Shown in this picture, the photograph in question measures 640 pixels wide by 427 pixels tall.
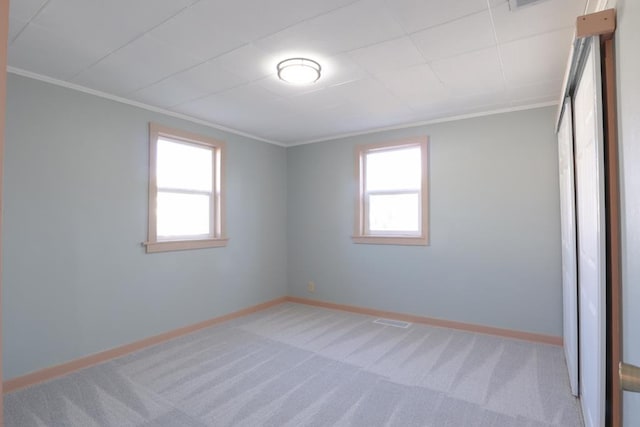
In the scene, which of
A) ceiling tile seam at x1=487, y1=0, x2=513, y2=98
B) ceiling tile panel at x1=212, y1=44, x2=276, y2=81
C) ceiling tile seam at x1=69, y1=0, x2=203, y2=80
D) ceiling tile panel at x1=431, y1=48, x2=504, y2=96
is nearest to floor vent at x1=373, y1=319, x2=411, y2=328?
ceiling tile panel at x1=431, y1=48, x2=504, y2=96

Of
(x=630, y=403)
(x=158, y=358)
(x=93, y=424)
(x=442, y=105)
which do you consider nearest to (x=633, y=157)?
(x=630, y=403)

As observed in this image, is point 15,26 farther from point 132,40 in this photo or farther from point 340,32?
point 340,32

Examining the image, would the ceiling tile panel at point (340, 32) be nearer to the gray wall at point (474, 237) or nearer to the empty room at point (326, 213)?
the empty room at point (326, 213)

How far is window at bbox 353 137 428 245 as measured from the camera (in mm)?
4145

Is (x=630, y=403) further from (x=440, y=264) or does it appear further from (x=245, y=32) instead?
(x=440, y=264)

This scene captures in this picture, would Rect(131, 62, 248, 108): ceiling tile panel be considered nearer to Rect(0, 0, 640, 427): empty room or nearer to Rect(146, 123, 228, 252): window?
Rect(0, 0, 640, 427): empty room

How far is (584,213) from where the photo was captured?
190cm

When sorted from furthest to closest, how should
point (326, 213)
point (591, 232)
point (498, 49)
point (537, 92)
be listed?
point (326, 213) < point (537, 92) < point (498, 49) < point (591, 232)

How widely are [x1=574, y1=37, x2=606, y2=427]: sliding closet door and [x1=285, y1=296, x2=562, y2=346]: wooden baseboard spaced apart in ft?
4.10

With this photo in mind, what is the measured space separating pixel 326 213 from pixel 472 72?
8.67 feet

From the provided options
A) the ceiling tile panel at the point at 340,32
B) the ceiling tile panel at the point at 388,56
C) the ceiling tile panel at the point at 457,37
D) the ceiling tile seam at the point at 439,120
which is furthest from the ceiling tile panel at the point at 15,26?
the ceiling tile seam at the point at 439,120

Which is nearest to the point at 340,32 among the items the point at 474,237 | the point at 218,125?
the point at 218,125

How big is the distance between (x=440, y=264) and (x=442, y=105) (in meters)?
1.74

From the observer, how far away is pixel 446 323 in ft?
12.8
